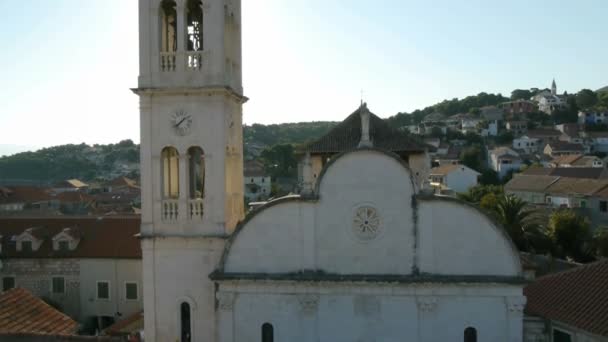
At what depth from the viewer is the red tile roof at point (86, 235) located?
39969 mm

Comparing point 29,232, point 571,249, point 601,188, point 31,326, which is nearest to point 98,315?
point 29,232

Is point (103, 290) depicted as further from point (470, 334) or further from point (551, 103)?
point (551, 103)

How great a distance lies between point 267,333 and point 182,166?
6.43 meters

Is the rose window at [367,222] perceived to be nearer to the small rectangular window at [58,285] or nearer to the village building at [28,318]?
the village building at [28,318]

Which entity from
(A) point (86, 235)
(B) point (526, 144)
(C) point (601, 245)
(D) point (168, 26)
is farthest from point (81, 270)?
(B) point (526, 144)

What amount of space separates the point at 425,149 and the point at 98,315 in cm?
2599

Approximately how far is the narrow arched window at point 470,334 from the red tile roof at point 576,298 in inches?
114

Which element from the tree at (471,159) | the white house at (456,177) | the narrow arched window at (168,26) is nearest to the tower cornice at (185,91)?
the narrow arched window at (168,26)

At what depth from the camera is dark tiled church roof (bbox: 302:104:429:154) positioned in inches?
1060

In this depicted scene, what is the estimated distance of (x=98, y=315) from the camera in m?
39.7

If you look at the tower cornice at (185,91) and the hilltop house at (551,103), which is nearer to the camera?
the tower cornice at (185,91)

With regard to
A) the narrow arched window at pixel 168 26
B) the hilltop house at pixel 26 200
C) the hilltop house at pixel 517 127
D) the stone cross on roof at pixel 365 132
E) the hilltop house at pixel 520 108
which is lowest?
the hilltop house at pixel 26 200

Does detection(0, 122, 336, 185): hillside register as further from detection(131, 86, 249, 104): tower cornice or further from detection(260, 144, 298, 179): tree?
detection(131, 86, 249, 104): tower cornice

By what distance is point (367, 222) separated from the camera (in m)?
19.0
